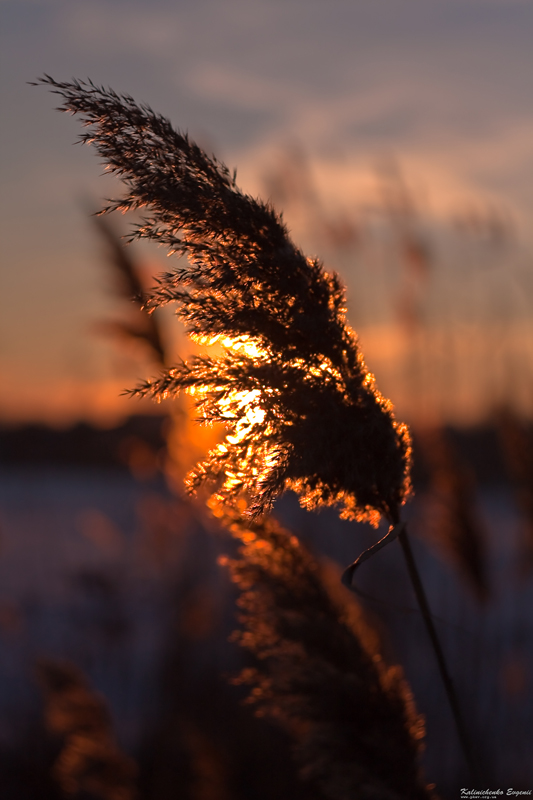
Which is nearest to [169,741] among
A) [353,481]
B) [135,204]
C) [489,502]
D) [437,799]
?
[437,799]

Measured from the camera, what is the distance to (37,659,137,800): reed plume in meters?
2.46

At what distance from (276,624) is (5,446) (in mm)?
14070

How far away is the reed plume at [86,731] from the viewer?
246cm

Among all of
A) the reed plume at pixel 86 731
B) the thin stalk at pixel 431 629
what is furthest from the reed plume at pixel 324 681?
the reed plume at pixel 86 731

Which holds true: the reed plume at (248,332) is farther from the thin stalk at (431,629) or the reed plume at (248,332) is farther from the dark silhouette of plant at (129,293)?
the dark silhouette of plant at (129,293)

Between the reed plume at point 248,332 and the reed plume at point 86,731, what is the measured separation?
5.62 ft

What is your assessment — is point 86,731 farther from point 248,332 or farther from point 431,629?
point 248,332

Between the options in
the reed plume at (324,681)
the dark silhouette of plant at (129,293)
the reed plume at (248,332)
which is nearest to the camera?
the reed plume at (248,332)

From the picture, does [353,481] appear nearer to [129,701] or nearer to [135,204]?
[135,204]

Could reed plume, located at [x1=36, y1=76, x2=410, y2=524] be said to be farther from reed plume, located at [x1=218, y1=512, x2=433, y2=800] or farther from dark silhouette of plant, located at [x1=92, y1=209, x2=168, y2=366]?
dark silhouette of plant, located at [x1=92, y1=209, x2=168, y2=366]

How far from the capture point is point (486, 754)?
11.7ft

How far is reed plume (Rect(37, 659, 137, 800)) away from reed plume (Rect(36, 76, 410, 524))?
5.62 ft

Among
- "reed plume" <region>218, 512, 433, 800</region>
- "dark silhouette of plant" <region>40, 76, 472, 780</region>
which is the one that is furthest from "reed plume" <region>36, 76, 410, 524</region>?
"reed plume" <region>218, 512, 433, 800</region>

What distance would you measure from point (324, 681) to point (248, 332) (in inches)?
31.2
